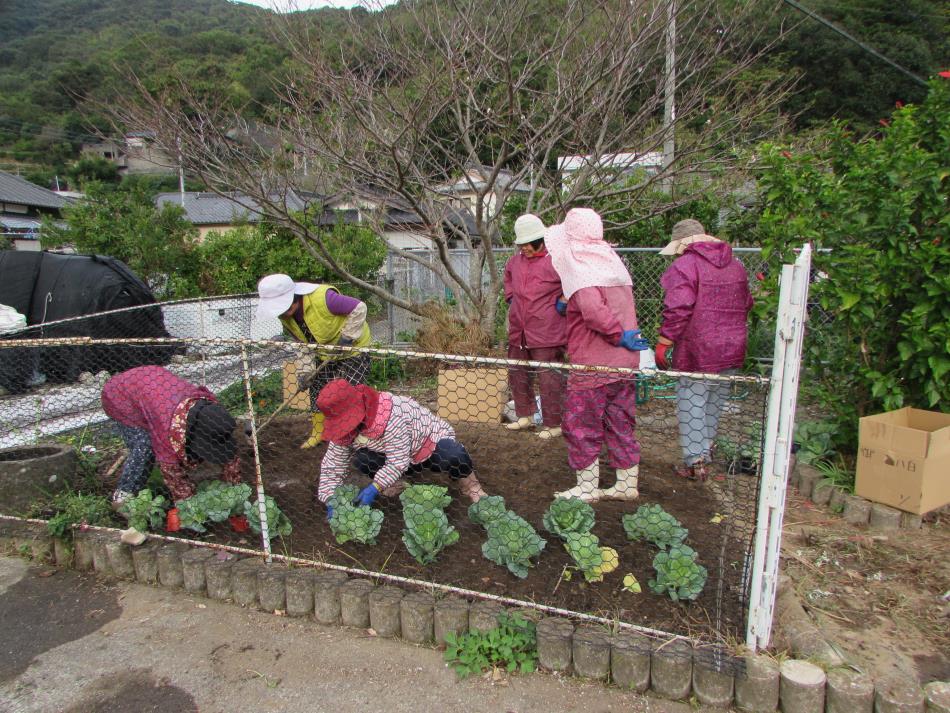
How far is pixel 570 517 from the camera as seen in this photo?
2682mm

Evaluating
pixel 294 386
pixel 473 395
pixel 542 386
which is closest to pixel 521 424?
pixel 473 395

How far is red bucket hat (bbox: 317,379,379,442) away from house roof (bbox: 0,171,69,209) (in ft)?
93.1

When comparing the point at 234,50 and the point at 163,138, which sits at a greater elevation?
the point at 234,50

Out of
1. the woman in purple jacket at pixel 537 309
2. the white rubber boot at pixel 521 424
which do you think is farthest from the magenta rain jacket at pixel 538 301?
the white rubber boot at pixel 521 424

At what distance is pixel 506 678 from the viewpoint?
2.29 m

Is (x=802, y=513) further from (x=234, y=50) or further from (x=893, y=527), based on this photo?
(x=234, y=50)

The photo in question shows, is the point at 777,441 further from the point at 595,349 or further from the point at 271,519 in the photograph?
the point at 271,519

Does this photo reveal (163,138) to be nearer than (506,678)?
No

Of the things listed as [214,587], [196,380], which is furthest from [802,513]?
[196,380]

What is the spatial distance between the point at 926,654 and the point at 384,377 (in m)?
5.02

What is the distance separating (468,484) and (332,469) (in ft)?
2.45

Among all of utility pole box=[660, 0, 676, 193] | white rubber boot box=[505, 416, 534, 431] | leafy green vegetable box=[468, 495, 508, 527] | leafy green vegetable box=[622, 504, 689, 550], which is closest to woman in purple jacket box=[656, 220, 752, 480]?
leafy green vegetable box=[622, 504, 689, 550]

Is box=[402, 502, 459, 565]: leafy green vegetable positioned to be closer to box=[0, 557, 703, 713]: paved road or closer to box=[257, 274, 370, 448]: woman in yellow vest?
box=[0, 557, 703, 713]: paved road

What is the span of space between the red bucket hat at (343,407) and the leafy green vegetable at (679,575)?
1497 millimetres
